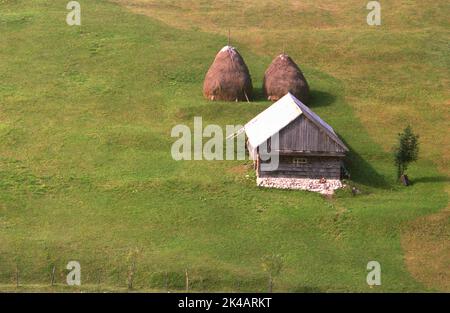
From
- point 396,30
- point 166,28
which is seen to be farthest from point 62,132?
point 396,30

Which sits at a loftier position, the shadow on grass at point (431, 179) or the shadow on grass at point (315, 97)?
the shadow on grass at point (315, 97)

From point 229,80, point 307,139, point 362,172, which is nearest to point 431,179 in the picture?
point 362,172

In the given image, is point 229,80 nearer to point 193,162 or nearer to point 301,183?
point 193,162

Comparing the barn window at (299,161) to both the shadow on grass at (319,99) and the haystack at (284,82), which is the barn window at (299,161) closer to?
the haystack at (284,82)

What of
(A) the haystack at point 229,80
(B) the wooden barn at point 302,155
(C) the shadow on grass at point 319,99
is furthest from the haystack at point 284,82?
(B) the wooden barn at point 302,155

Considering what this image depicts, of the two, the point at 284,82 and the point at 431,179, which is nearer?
the point at 431,179

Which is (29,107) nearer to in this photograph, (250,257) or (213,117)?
(213,117)
